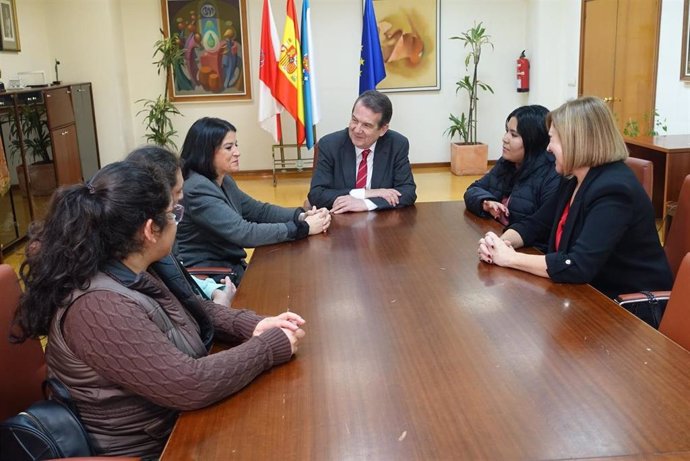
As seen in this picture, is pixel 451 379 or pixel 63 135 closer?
pixel 451 379

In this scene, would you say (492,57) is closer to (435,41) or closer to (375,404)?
(435,41)

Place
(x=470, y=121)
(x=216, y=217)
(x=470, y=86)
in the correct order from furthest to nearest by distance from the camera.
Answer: (x=470, y=121), (x=470, y=86), (x=216, y=217)

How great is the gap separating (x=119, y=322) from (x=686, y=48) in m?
5.55

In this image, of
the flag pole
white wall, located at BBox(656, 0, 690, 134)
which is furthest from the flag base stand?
white wall, located at BBox(656, 0, 690, 134)

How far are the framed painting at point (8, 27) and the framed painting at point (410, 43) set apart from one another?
3.89 metres

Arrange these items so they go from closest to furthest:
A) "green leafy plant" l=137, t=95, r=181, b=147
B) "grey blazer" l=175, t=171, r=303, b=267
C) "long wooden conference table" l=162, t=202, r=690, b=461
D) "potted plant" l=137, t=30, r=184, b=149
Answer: "long wooden conference table" l=162, t=202, r=690, b=461 < "grey blazer" l=175, t=171, r=303, b=267 < "potted plant" l=137, t=30, r=184, b=149 < "green leafy plant" l=137, t=95, r=181, b=147

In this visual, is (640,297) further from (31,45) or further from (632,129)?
(31,45)

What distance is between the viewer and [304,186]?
7602 millimetres

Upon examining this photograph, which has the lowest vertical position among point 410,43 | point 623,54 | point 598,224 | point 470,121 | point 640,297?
point 640,297

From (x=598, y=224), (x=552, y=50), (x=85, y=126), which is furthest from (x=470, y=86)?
(x=598, y=224)

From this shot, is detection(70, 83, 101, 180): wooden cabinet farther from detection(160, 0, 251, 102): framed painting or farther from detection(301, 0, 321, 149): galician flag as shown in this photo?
detection(301, 0, 321, 149): galician flag

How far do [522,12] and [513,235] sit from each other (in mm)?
6306

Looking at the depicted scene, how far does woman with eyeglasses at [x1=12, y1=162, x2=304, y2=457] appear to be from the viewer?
126cm

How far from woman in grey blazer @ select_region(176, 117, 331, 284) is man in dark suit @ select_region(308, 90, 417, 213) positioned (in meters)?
0.54
